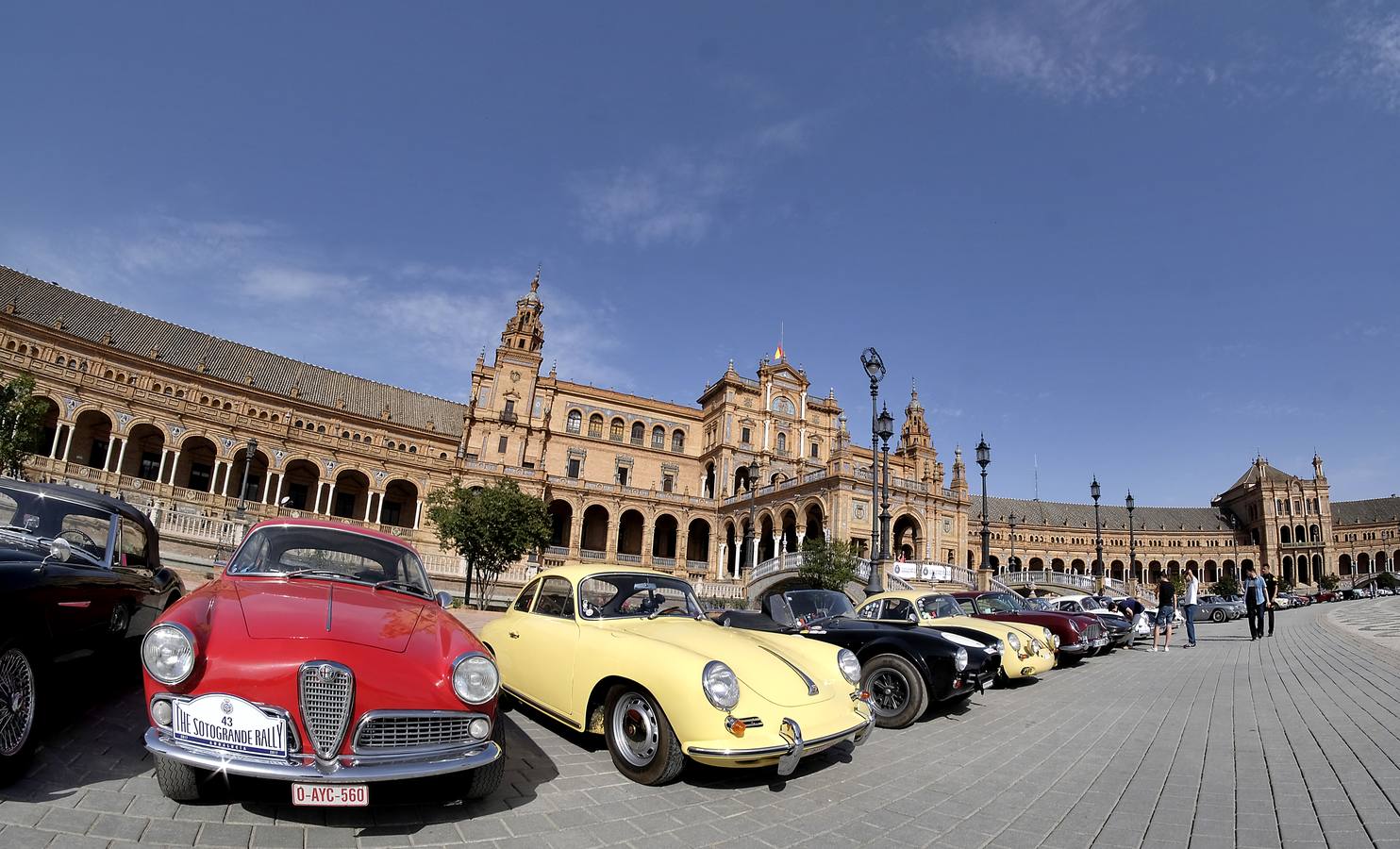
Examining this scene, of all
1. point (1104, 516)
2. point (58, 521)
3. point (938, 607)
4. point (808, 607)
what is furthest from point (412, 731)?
A: point (1104, 516)

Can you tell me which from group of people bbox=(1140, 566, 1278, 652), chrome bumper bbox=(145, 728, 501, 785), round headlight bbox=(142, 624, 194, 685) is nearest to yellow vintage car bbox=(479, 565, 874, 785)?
chrome bumper bbox=(145, 728, 501, 785)

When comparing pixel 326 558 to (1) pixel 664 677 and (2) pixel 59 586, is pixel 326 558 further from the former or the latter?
(1) pixel 664 677

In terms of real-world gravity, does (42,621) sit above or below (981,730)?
above

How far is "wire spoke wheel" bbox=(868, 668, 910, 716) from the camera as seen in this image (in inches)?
260

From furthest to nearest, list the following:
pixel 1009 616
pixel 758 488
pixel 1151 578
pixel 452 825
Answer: pixel 1151 578 → pixel 758 488 → pixel 1009 616 → pixel 452 825

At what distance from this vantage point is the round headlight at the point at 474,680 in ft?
11.0

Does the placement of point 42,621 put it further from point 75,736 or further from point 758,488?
point 758,488

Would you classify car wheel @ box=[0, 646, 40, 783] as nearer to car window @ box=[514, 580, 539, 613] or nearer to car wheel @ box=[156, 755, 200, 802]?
car wheel @ box=[156, 755, 200, 802]

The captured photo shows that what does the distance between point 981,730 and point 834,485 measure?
29094 mm

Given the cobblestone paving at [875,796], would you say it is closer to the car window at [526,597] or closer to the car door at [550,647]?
the car door at [550,647]

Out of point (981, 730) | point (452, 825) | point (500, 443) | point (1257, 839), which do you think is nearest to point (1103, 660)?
point (981, 730)

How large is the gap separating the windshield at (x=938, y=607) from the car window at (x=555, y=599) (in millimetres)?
5889

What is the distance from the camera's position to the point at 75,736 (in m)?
4.07

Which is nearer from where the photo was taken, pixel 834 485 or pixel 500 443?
pixel 834 485
